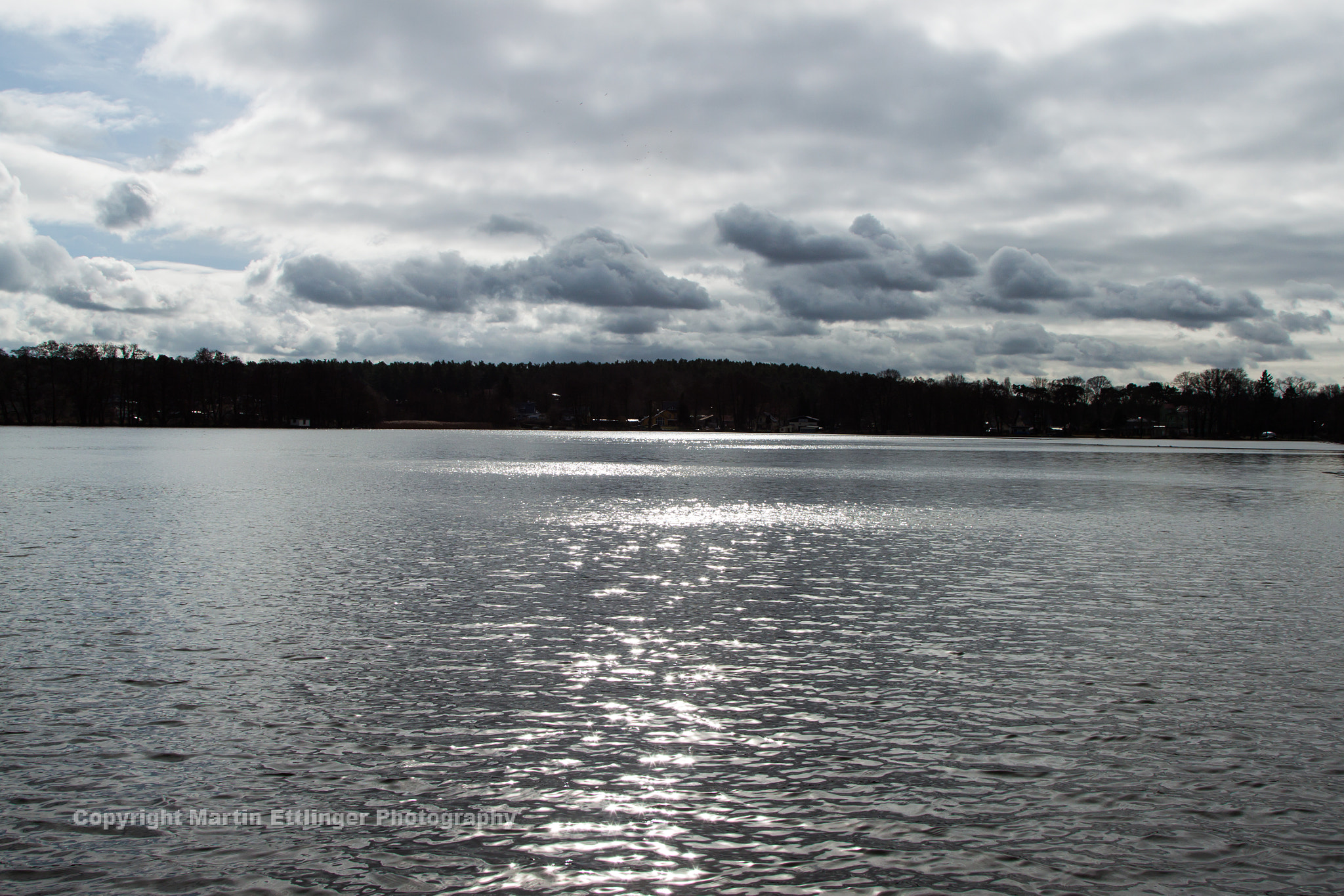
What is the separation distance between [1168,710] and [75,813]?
34.4ft

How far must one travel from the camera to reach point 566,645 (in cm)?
1317

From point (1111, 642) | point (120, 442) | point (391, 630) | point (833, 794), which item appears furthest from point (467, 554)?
point (120, 442)

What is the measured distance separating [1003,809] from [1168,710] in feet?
12.6

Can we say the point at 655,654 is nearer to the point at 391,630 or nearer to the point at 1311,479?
the point at 391,630

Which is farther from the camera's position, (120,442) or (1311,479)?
(120,442)

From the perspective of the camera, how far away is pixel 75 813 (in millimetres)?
7434

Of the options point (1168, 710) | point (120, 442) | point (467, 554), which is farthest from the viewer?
point (120, 442)

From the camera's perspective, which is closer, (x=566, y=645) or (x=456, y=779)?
(x=456, y=779)

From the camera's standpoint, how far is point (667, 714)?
10.1 metres

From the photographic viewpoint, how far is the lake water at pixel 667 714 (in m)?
6.81

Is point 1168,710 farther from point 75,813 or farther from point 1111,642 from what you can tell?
point 75,813

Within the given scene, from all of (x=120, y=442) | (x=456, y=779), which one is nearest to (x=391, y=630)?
(x=456, y=779)

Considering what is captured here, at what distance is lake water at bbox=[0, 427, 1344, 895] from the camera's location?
6809 millimetres

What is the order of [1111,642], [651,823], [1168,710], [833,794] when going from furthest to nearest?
[1111,642]
[1168,710]
[833,794]
[651,823]
